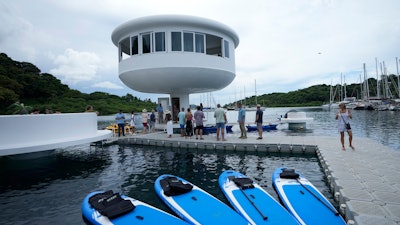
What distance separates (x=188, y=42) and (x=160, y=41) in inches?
80.1

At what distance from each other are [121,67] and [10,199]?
12999 mm

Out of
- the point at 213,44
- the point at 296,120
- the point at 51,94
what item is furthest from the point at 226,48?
the point at 51,94

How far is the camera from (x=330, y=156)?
9.81m

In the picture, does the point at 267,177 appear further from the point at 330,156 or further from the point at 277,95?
the point at 277,95

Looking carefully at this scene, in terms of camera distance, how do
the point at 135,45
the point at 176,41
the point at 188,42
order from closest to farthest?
the point at 176,41 < the point at 188,42 < the point at 135,45

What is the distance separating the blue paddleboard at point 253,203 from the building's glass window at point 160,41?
1205 centimetres

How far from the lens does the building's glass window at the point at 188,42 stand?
667 inches

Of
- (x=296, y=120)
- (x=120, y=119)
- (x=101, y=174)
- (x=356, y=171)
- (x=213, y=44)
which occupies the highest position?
(x=213, y=44)

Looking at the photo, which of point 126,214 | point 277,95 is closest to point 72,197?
point 126,214

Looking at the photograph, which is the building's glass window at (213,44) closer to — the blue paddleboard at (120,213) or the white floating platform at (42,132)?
the white floating platform at (42,132)

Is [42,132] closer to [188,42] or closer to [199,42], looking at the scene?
[188,42]

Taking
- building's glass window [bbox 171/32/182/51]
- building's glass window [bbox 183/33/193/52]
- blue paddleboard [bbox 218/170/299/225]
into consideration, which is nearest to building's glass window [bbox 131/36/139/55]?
building's glass window [bbox 171/32/182/51]

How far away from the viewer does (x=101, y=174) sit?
978 centimetres

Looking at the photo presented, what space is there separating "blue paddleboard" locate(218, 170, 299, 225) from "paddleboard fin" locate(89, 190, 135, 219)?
260 centimetres
